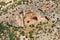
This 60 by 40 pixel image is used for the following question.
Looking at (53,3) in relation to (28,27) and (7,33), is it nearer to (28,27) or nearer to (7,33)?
(28,27)

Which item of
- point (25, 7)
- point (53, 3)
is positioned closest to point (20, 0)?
point (25, 7)

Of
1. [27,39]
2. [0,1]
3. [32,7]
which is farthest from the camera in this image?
[0,1]

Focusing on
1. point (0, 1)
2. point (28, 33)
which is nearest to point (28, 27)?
point (28, 33)

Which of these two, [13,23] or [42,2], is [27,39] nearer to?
[13,23]

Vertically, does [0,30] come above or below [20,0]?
below

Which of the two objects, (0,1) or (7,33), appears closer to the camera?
(7,33)

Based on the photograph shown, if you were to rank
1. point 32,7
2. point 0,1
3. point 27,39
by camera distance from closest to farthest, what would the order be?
1. point 27,39
2. point 32,7
3. point 0,1
